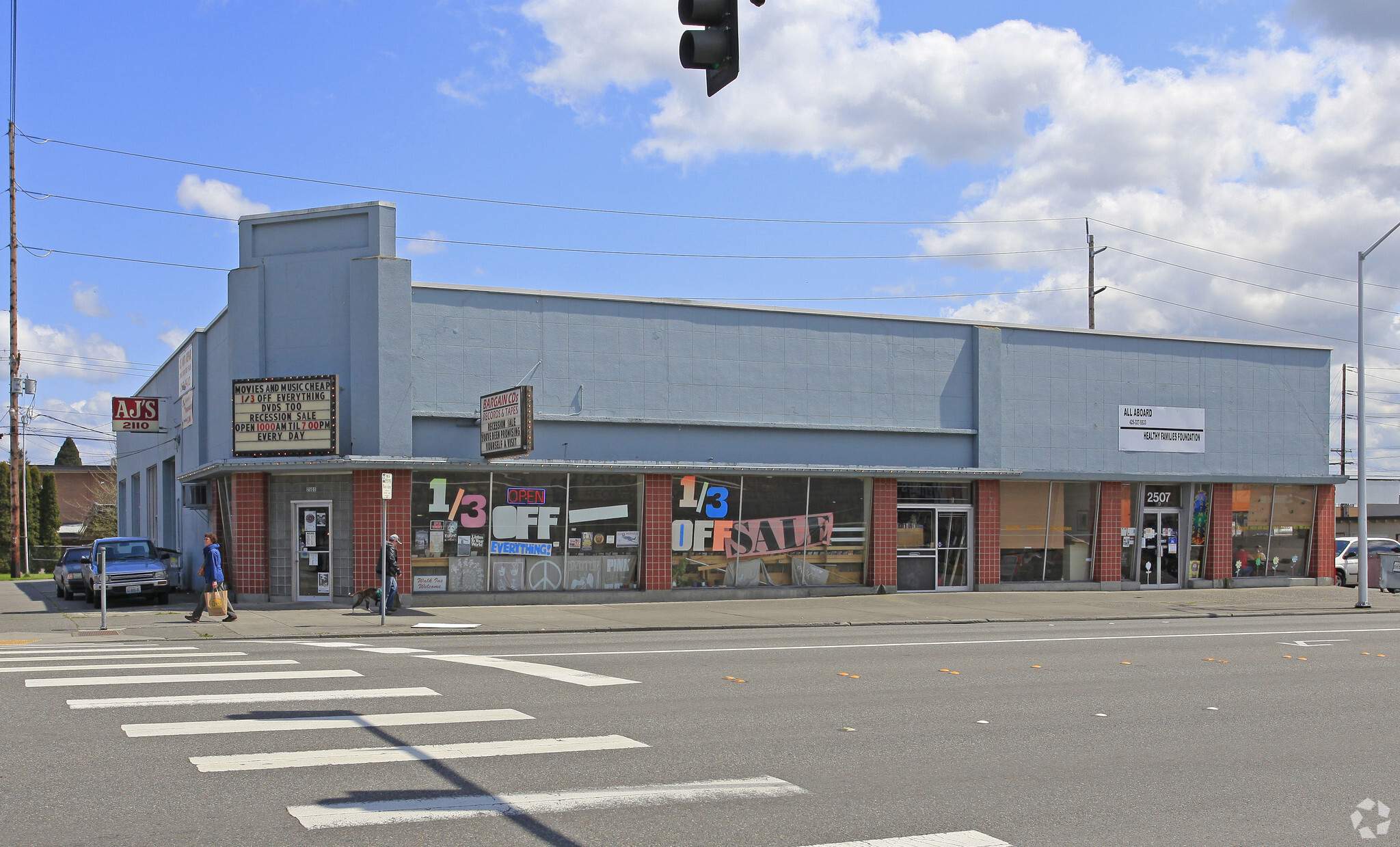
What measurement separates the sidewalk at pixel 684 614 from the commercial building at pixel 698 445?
117cm

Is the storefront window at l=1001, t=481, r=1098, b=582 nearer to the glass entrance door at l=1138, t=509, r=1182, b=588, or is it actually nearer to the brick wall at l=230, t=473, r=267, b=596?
the glass entrance door at l=1138, t=509, r=1182, b=588

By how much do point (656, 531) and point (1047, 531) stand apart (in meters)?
11.5

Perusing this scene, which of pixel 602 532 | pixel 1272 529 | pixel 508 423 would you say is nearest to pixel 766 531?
pixel 602 532

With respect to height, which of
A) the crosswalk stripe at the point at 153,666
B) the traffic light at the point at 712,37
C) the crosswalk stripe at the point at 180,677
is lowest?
the crosswalk stripe at the point at 153,666

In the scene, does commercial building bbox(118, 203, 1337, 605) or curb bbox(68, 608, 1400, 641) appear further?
commercial building bbox(118, 203, 1337, 605)

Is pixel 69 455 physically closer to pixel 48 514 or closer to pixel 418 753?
pixel 48 514

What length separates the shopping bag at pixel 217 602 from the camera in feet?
68.8

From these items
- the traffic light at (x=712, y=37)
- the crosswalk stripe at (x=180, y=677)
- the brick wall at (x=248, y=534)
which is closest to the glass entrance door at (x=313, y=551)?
the brick wall at (x=248, y=534)

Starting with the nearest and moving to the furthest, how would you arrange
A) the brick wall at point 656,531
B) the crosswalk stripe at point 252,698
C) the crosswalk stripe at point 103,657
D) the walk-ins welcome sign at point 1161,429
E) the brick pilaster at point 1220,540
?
the crosswalk stripe at point 252,698
the crosswalk stripe at point 103,657
the brick wall at point 656,531
the walk-ins welcome sign at point 1161,429
the brick pilaster at point 1220,540

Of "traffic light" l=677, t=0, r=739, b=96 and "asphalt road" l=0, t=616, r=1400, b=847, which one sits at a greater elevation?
"traffic light" l=677, t=0, r=739, b=96

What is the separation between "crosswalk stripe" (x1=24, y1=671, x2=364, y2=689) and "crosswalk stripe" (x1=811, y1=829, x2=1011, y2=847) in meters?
7.90

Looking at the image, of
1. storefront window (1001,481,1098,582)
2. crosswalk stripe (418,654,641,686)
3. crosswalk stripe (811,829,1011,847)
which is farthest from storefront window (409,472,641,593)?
crosswalk stripe (811,829,1011,847)

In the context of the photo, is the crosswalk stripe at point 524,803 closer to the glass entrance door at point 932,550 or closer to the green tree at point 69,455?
the glass entrance door at point 932,550

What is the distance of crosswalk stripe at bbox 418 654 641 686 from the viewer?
1284cm
